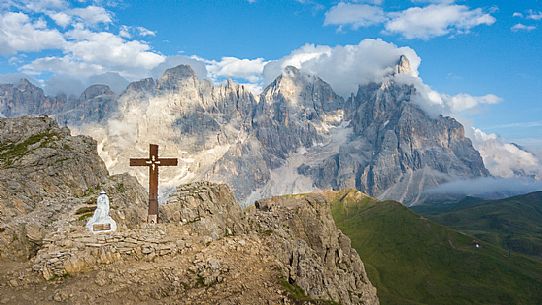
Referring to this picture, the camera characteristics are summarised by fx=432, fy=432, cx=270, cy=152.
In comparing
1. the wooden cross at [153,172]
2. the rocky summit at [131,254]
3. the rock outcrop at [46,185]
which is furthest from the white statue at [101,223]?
the wooden cross at [153,172]

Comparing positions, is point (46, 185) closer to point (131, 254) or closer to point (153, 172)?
point (153, 172)

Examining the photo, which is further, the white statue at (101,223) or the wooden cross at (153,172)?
the wooden cross at (153,172)

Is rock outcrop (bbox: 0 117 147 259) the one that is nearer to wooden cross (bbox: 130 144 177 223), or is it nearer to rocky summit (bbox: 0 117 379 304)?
rocky summit (bbox: 0 117 379 304)

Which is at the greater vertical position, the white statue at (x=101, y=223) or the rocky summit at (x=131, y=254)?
the white statue at (x=101, y=223)

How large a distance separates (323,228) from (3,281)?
6981 cm

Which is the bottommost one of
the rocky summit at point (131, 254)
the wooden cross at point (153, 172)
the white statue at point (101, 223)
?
the rocky summit at point (131, 254)

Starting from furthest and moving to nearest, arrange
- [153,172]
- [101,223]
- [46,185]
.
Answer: [46,185] < [153,172] < [101,223]

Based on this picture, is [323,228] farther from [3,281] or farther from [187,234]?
[3,281]

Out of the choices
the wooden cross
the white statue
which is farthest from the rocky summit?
the wooden cross

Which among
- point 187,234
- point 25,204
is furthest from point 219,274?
point 25,204

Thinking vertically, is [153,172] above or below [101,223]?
above

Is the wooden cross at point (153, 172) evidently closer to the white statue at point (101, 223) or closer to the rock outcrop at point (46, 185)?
the rock outcrop at point (46, 185)

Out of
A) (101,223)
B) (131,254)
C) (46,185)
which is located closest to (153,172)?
(101,223)

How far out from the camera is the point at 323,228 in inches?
3477
